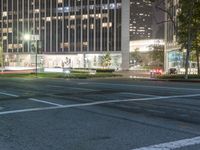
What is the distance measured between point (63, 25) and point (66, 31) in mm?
2960

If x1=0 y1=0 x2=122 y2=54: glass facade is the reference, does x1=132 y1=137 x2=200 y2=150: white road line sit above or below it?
below

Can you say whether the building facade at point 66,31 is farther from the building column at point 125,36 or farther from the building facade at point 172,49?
the building facade at point 172,49

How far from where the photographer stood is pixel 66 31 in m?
145

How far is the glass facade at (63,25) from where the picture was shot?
5310 inches

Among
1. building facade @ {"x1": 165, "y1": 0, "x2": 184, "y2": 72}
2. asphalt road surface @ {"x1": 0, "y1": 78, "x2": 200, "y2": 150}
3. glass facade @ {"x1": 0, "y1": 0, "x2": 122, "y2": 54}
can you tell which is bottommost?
asphalt road surface @ {"x1": 0, "y1": 78, "x2": 200, "y2": 150}

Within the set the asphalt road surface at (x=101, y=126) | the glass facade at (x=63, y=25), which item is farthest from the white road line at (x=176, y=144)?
the glass facade at (x=63, y=25)

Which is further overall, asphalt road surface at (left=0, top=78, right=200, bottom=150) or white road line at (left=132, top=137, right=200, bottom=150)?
asphalt road surface at (left=0, top=78, right=200, bottom=150)

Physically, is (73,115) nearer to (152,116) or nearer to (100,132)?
(152,116)

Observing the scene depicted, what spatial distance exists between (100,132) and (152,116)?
3035 mm

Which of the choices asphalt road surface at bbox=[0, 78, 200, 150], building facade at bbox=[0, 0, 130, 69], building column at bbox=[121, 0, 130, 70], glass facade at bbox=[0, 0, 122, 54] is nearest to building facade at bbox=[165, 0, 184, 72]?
building column at bbox=[121, 0, 130, 70]

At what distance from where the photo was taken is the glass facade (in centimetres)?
13488

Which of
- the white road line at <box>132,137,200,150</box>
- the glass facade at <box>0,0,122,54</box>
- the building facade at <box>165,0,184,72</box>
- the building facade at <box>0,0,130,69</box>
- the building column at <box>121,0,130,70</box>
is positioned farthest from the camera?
the glass facade at <box>0,0,122,54</box>

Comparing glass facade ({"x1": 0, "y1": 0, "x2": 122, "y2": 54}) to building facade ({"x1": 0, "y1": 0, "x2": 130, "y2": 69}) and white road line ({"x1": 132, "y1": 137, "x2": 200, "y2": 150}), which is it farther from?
white road line ({"x1": 132, "y1": 137, "x2": 200, "y2": 150})

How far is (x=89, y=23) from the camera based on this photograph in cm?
13975
